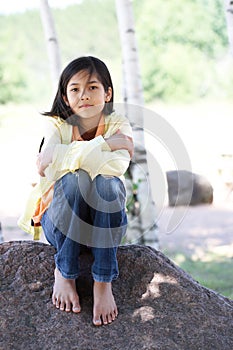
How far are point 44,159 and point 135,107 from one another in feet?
7.97

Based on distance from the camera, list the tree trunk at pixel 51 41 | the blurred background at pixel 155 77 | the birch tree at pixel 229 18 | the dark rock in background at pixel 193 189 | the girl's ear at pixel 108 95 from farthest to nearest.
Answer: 1. the blurred background at pixel 155 77
2. the dark rock in background at pixel 193 189
3. the tree trunk at pixel 51 41
4. the birch tree at pixel 229 18
5. the girl's ear at pixel 108 95

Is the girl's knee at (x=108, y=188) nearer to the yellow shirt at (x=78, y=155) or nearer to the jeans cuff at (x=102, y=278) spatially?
the yellow shirt at (x=78, y=155)

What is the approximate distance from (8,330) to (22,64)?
15991mm

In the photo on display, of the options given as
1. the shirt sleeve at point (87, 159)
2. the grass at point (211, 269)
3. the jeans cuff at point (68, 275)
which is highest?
the shirt sleeve at point (87, 159)

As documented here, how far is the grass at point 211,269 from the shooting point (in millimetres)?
5199

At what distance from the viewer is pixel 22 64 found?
17516 mm

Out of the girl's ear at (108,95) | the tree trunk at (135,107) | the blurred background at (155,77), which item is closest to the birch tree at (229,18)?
the tree trunk at (135,107)

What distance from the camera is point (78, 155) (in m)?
2.26

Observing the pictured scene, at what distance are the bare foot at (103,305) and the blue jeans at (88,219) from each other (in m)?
0.03

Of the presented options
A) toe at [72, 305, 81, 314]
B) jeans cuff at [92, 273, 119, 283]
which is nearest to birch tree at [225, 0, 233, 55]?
jeans cuff at [92, 273, 119, 283]

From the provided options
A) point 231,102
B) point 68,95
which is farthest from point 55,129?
point 231,102

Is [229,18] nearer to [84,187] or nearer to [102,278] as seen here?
[84,187]

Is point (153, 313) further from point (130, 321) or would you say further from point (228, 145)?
point (228, 145)

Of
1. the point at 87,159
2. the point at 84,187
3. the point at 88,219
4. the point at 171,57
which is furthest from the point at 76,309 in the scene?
the point at 171,57
